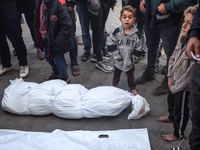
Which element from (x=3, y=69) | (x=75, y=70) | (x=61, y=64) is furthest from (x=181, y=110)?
(x=3, y=69)

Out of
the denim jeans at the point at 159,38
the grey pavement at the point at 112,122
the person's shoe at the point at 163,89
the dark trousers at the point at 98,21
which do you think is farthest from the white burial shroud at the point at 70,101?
the dark trousers at the point at 98,21

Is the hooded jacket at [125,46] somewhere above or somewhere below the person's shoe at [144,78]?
above

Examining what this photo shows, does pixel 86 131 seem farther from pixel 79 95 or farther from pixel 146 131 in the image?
pixel 146 131

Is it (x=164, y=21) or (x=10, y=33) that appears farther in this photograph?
(x=10, y=33)

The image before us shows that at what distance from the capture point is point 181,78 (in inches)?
72.1

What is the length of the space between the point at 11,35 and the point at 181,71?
119 inches

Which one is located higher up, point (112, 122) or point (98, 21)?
point (98, 21)

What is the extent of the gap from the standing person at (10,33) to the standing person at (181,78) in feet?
9.21

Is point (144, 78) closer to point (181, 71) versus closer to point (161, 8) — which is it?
point (161, 8)

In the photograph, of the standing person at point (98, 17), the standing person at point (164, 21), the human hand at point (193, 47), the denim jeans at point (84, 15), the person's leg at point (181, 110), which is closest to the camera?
the human hand at point (193, 47)

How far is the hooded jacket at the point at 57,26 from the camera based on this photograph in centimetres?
258

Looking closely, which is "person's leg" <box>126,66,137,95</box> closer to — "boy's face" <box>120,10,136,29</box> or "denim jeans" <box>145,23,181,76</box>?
"denim jeans" <box>145,23,181,76</box>

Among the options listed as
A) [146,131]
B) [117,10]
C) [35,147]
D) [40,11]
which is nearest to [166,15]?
[146,131]

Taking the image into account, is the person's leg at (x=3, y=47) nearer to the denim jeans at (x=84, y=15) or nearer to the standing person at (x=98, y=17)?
the denim jeans at (x=84, y=15)
